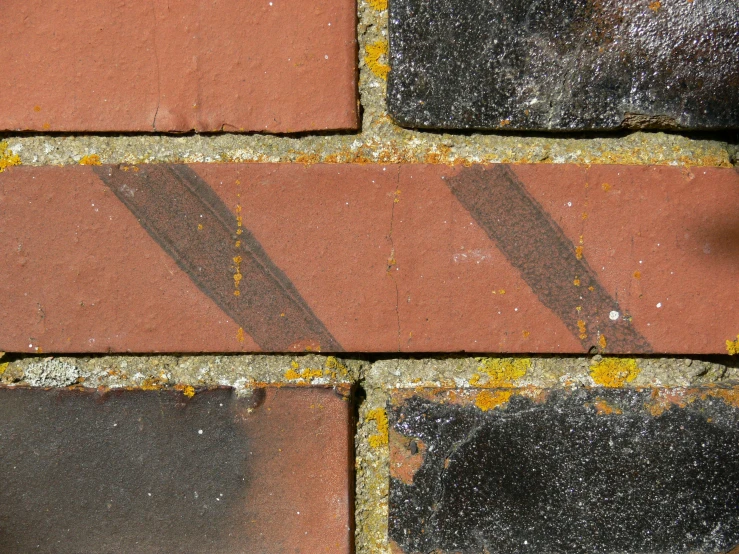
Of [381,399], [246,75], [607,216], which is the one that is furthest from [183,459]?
[607,216]

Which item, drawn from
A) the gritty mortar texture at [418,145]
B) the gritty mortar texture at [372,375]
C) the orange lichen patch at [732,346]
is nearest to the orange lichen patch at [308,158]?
the gritty mortar texture at [418,145]

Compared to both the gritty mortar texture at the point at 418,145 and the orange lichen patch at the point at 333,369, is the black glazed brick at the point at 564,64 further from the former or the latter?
the orange lichen patch at the point at 333,369

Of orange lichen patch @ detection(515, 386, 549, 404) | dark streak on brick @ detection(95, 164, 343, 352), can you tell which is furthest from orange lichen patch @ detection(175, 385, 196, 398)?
orange lichen patch @ detection(515, 386, 549, 404)

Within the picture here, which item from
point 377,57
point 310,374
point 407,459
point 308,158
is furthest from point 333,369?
point 377,57

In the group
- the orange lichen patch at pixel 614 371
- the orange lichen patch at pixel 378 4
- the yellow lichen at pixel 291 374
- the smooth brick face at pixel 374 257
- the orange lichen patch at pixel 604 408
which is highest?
the orange lichen patch at pixel 378 4

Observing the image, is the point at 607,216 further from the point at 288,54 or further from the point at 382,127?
the point at 288,54

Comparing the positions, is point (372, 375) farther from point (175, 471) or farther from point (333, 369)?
point (175, 471)
